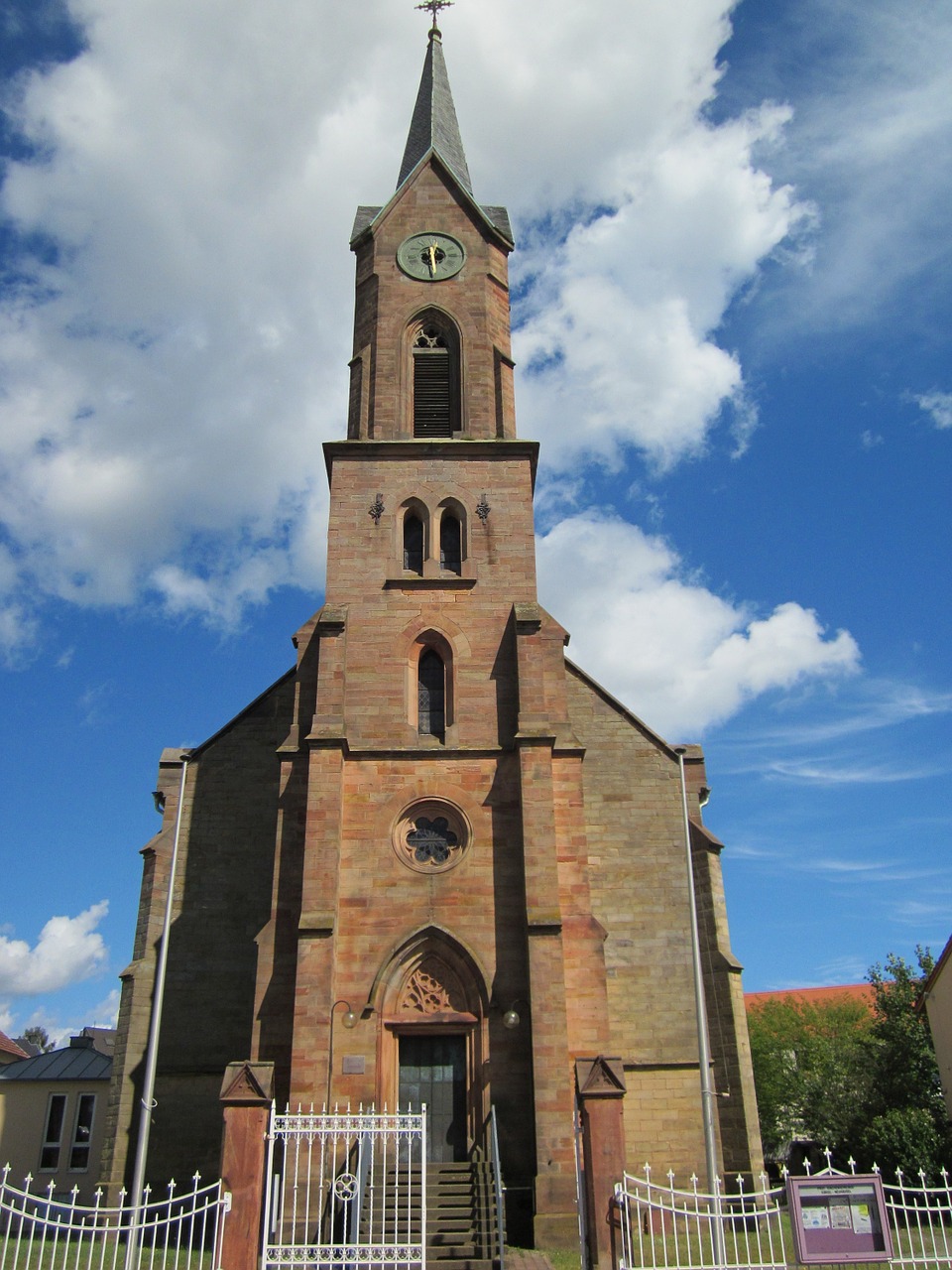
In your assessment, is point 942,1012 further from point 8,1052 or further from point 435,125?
point 8,1052

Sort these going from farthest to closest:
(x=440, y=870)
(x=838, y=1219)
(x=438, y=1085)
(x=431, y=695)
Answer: (x=431, y=695)
(x=440, y=870)
(x=438, y=1085)
(x=838, y=1219)

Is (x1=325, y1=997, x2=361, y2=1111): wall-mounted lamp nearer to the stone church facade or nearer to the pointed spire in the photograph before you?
the stone church facade

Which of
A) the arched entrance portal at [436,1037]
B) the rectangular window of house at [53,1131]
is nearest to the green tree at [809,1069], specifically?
the arched entrance portal at [436,1037]

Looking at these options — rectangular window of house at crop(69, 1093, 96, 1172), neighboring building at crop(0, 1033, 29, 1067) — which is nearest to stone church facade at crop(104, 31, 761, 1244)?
rectangular window of house at crop(69, 1093, 96, 1172)

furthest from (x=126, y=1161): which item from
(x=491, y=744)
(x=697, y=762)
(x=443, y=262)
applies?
(x=443, y=262)

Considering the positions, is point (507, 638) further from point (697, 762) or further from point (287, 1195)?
point (287, 1195)

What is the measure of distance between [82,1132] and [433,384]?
23.6m

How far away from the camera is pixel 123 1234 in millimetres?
19984

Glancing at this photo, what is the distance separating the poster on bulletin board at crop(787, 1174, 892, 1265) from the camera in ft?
34.0

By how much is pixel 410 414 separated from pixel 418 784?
10.2 m

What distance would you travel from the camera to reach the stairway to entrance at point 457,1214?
1517 cm

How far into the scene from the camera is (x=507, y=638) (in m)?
23.2

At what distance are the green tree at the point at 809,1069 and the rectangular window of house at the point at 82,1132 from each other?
73.9ft

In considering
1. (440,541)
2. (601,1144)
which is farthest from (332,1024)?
(440,541)
